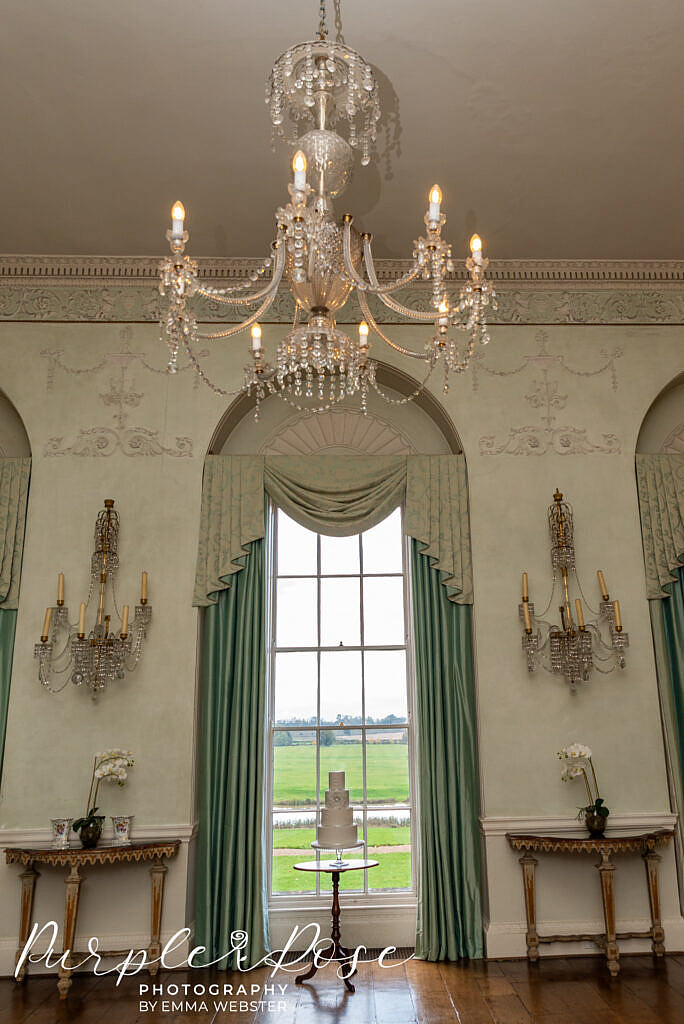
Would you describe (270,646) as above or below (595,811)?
above

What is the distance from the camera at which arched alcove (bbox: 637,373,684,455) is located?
5.11 metres

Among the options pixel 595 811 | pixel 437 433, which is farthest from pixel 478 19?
pixel 595 811

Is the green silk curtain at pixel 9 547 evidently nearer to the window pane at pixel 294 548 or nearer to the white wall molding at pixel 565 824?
the window pane at pixel 294 548

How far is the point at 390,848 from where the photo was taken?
4.69m

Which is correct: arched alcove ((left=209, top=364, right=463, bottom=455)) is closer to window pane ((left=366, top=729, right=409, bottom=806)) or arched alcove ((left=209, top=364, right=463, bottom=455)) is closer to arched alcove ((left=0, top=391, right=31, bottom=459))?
arched alcove ((left=0, top=391, right=31, bottom=459))

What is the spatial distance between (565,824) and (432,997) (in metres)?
1.21

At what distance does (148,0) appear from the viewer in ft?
10.6

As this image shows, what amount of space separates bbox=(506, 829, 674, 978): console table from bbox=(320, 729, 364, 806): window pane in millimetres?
994

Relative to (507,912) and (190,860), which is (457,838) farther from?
(190,860)

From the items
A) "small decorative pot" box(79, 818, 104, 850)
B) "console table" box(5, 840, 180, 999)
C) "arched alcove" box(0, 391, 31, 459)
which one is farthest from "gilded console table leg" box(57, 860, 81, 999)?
"arched alcove" box(0, 391, 31, 459)

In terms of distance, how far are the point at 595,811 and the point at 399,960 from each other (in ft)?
4.55

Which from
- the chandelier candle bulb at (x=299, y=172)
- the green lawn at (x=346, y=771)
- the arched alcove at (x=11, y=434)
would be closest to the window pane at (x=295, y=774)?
the green lawn at (x=346, y=771)

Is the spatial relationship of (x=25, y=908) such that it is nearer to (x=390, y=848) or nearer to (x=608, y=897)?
(x=390, y=848)

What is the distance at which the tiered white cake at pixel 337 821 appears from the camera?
12.5 feet
